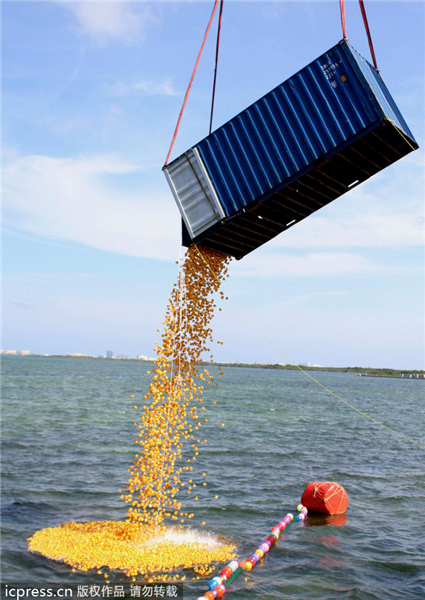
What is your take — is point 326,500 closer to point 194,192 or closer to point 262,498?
point 262,498

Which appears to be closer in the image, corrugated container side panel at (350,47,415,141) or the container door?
corrugated container side panel at (350,47,415,141)

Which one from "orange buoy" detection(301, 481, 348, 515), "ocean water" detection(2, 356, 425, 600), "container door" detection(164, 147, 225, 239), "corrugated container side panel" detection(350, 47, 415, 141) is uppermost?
"corrugated container side panel" detection(350, 47, 415, 141)

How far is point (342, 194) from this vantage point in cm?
1049

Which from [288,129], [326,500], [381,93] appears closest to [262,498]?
[326,500]

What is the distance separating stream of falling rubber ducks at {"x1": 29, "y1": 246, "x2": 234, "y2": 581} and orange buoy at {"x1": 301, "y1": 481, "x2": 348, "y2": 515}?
3361 mm

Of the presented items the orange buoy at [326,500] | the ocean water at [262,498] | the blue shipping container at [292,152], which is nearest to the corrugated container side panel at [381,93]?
the blue shipping container at [292,152]

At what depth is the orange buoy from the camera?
41.0 ft

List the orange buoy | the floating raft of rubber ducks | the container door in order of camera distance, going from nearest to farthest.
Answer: the floating raft of rubber ducks < the container door < the orange buoy

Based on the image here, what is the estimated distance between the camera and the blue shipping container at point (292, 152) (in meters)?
8.76

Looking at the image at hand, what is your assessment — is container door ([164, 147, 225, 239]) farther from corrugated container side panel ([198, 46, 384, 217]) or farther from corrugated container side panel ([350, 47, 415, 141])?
corrugated container side panel ([350, 47, 415, 141])

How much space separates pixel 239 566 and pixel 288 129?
8601 mm

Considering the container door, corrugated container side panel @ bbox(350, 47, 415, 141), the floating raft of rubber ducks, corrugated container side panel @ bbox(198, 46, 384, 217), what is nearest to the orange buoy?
the floating raft of rubber ducks

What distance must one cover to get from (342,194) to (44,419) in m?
22.4

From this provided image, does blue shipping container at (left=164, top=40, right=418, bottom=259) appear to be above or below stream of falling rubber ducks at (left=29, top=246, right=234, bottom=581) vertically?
above
